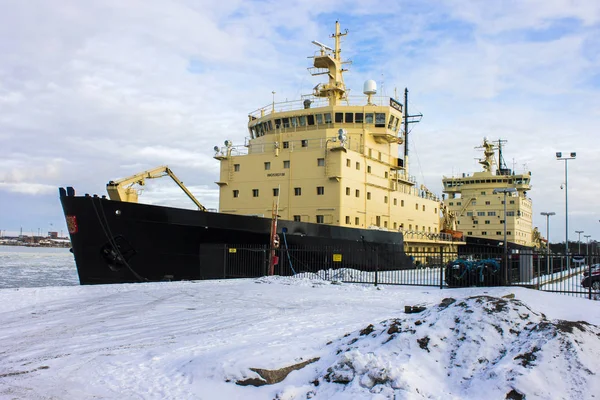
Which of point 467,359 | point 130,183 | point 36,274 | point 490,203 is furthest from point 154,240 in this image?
point 490,203

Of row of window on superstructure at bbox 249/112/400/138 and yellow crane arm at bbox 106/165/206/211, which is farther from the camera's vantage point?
row of window on superstructure at bbox 249/112/400/138

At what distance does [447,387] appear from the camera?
4.74 m

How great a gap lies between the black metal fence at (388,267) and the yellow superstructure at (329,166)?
270 centimetres

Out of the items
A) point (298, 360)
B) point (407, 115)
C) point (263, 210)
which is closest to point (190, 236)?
point (263, 210)

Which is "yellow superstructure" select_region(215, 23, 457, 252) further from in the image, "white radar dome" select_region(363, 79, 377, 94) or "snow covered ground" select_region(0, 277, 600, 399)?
"snow covered ground" select_region(0, 277, 600, 399)

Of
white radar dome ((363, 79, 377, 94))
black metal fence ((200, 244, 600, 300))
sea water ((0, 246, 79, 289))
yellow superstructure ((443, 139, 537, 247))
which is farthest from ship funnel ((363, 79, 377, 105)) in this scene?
yellow superstructure ((443, 139, 537, 247))

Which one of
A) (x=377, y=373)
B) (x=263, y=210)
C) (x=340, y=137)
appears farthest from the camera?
(x=263, y=210)

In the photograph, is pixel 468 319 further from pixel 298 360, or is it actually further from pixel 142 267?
pixel 142 267

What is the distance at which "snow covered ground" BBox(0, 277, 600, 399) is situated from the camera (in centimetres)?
466

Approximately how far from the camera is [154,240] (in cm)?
1623

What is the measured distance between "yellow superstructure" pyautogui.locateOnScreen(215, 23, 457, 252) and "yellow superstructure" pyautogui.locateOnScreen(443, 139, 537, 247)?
914 inches

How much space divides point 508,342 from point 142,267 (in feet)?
43.1

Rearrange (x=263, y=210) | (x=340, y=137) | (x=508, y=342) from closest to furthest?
(x=508, y=342), (x=340, y=137), (x=263, y=210)

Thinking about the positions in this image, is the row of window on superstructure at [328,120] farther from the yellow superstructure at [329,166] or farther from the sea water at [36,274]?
the sea water at [36,274]
